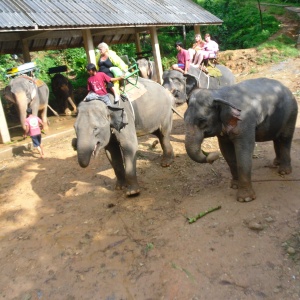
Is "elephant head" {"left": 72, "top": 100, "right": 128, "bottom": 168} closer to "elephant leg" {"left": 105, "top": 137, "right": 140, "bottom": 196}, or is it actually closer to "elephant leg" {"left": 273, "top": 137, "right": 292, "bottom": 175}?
"elephant leg" {"left": 105, "top": 137, "right": 140, "bottom": 196}

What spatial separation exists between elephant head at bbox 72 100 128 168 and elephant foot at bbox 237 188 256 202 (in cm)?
195

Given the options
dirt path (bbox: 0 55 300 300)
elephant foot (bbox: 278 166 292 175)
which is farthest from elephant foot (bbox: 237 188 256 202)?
elephant foot (bbox: 278 166 292 175)

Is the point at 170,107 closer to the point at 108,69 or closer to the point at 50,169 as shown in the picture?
the point at 108,69

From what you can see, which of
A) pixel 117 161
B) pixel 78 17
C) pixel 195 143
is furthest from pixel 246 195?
pixel 78 17

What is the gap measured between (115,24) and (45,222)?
751 centimetres

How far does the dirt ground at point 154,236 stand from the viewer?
3.46 m

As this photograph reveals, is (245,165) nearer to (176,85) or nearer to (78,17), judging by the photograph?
(176,85)

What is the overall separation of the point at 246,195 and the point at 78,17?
26.0ft

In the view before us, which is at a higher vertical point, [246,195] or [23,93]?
[23,93]

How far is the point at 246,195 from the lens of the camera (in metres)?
4.68

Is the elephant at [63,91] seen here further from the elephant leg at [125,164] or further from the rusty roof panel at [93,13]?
the elephant leg at [125,164]

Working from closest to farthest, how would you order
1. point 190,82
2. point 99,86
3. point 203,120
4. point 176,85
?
point 203,120
point 99,86
point 176,85
point 190,82

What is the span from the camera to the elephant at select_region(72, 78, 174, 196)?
14.5ft

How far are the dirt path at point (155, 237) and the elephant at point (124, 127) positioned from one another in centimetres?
46
